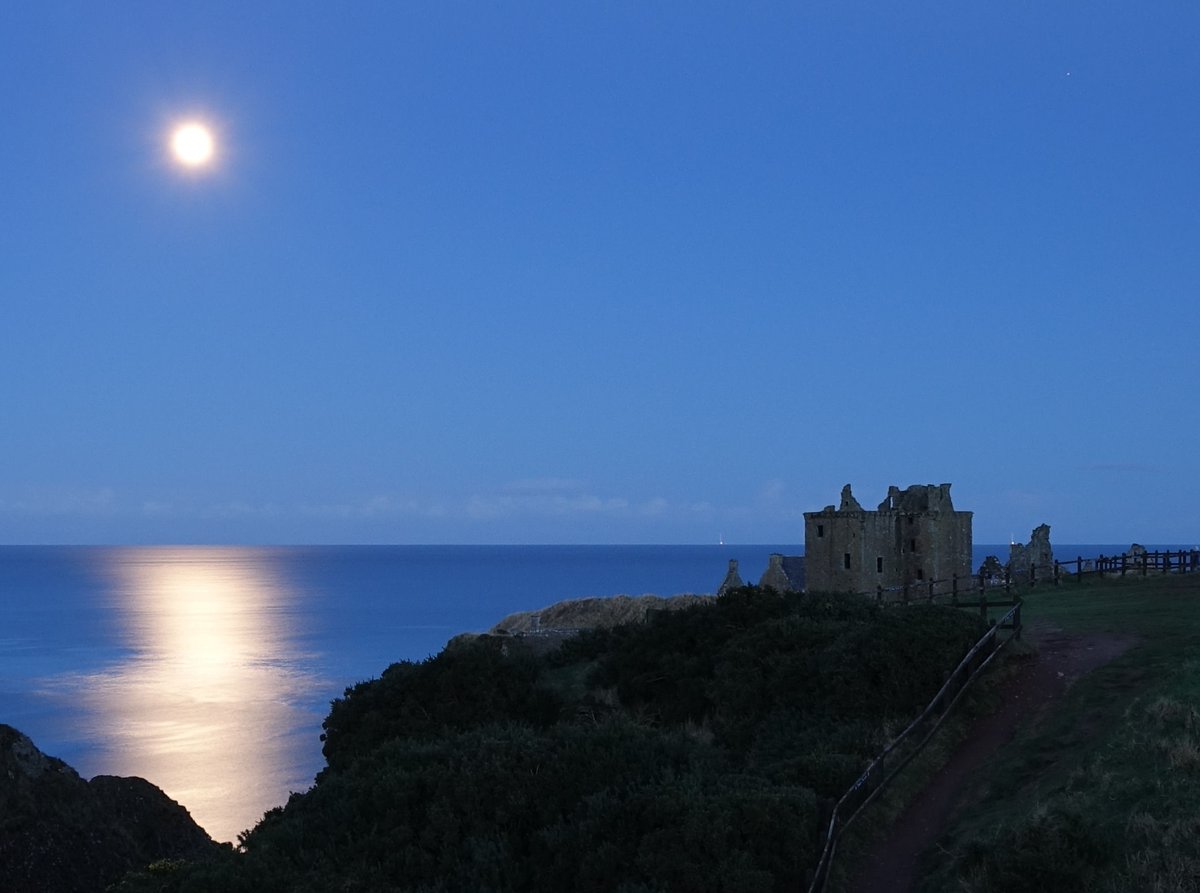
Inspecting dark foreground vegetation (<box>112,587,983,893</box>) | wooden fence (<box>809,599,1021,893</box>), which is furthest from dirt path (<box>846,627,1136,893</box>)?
dark foreground vegetation (<box>112,587,983,893</box>)

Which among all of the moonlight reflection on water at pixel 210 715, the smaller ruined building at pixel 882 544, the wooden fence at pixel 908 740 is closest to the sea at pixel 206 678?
the moonlight reflection on water at pixel 210 715

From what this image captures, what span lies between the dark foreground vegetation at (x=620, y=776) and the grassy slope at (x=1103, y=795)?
7.26ft

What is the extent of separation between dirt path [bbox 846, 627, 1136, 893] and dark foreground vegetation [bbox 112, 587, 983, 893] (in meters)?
1.06

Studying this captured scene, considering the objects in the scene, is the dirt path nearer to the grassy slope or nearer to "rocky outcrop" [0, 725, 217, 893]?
the grassy slope

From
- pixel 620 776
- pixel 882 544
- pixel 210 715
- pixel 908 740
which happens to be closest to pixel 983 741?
pixel 908 740

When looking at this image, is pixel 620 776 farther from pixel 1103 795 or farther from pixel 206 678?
pixel 206 678

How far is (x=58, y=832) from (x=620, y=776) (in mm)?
11151

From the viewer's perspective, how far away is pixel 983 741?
18609mm

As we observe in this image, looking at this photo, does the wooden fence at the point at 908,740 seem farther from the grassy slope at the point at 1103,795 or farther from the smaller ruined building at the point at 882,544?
the smaller ruined building at the point at 882,544

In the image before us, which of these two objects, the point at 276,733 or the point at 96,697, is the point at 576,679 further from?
the point at 96,697

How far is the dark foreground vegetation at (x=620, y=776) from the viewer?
1396 cm

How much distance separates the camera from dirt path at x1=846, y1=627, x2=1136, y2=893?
Result: 14.4m

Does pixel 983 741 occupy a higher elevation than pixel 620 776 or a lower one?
higher

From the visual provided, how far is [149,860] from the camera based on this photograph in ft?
68.9
